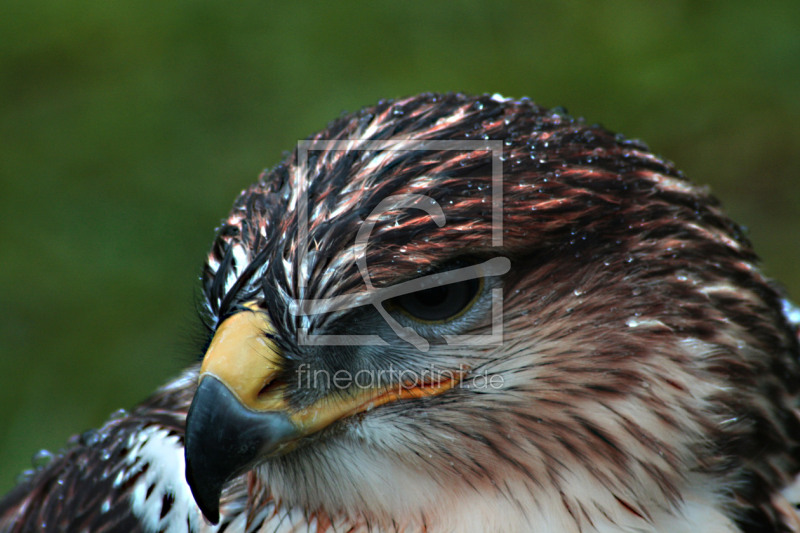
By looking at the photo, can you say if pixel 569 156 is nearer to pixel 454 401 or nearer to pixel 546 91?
pixel 454 401

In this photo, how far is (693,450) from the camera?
2.41 metres

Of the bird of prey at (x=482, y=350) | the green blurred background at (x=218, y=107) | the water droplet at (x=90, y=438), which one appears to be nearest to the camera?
the bird of prey at (x=482, y=350)

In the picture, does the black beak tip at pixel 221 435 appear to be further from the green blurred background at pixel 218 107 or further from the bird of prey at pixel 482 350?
the green blurred background at pixel 218 107

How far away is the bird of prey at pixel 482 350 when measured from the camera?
2258 millimetres

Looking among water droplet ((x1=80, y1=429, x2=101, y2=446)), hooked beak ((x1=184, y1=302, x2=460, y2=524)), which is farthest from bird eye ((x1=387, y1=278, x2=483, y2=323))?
water droplet ((x1=80, y1=429, x2=101, y2=446))

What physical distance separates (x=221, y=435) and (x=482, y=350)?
0.61 metres

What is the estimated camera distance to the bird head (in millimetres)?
2264

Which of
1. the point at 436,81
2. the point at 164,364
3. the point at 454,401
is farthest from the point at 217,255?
the point at 436,81

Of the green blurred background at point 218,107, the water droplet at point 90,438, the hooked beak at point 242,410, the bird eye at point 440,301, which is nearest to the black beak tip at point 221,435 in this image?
the hooked beak at point 242,410

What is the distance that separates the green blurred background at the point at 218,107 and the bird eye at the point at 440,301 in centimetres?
310

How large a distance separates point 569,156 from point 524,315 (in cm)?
42

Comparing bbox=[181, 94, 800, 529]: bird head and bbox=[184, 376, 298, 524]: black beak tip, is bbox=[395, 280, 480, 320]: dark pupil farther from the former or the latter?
bbox=[184, 376, 298, 524]: black beak tip

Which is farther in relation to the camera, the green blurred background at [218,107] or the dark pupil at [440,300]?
the green blurred background at [218,107]

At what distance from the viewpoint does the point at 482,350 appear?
2.34 meters
